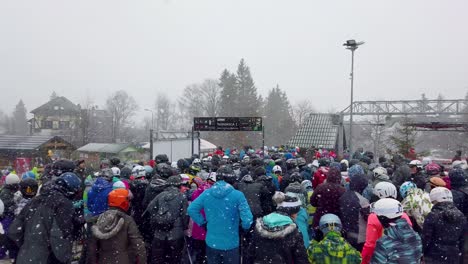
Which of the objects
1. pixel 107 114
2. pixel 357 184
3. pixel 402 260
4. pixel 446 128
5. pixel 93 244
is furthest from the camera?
pixel 107 114

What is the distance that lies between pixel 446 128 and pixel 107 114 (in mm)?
79895

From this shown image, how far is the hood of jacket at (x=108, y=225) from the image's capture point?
430 cm

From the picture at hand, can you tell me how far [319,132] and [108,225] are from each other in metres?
24.6

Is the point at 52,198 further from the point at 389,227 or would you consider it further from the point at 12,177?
the point at 389,227

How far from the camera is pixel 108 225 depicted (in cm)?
434

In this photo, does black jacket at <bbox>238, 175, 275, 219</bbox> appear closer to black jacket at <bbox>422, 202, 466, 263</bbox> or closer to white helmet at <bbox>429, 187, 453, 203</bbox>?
black jacket at <bbox>422, 202, 466, 263</bbox>

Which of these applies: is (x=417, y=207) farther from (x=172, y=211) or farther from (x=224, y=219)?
(x=172, y=211)

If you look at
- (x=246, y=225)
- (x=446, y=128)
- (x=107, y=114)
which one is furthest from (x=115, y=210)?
(x=107, y=114)

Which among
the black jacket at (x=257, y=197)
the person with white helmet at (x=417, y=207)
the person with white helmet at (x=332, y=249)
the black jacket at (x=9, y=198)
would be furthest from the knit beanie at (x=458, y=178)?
the black jacket at (x=9, y=198)

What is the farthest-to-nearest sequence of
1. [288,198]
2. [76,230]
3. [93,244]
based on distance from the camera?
[288,198], [76,230], [93,244]

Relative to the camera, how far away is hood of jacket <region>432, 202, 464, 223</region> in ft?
15.8

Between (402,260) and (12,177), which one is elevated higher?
(12,177)

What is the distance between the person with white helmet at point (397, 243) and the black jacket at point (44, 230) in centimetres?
359

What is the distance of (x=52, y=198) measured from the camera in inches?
176
